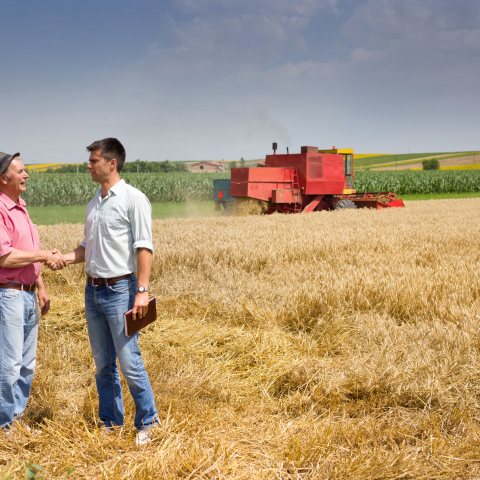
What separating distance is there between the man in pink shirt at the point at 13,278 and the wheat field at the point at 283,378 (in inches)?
11.0

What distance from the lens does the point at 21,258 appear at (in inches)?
107

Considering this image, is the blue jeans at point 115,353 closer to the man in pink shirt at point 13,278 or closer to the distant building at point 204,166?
the man in pink shirt at point 13,278

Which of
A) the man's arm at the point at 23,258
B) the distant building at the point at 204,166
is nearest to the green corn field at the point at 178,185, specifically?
the man's arm at the point at 23,258

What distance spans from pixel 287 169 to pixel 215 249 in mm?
8442

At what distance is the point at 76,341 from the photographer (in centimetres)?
464

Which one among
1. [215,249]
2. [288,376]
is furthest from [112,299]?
[215,249]

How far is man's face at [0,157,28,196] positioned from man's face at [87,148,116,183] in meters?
0.48

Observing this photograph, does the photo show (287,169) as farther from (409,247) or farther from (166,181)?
(166,181)

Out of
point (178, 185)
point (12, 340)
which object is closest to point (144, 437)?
point (12, 340)

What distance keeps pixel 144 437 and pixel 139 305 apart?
2.58 feet

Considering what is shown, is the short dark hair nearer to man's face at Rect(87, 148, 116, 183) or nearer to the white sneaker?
man's face at Rect(87, 148, 116, 183)

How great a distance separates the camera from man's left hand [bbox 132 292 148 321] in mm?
2646

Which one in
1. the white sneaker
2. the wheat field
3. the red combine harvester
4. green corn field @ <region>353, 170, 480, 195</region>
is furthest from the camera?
green corn field @ <region>353, 170, 480, 195</region>

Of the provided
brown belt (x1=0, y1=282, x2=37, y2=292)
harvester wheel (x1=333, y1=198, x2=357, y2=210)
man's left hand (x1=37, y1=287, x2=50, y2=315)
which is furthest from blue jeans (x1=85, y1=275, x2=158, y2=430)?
harvester wheel (x1=333, y1=198, x2=357, y2=210)
